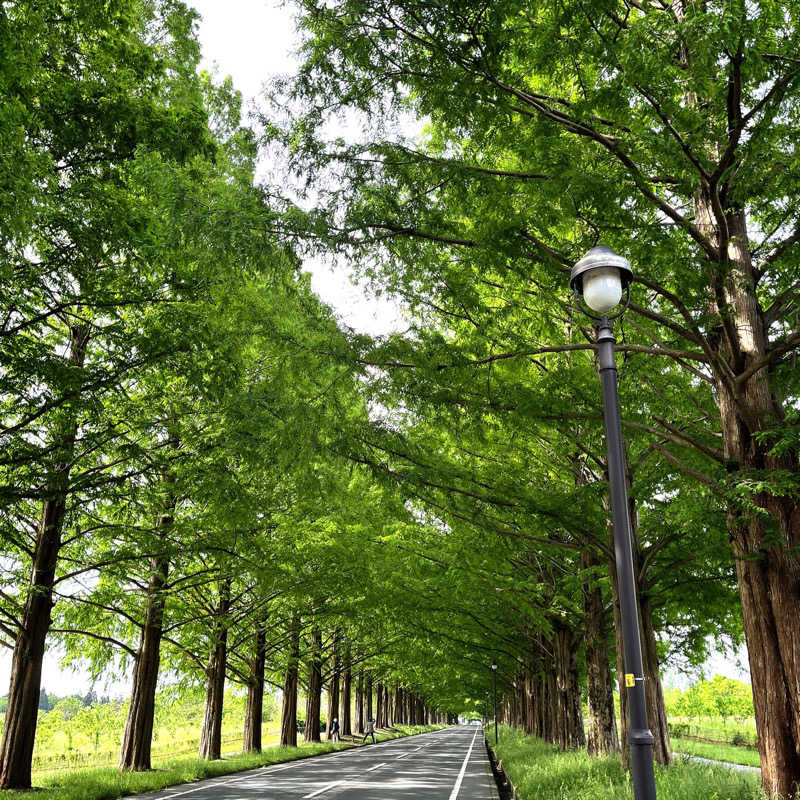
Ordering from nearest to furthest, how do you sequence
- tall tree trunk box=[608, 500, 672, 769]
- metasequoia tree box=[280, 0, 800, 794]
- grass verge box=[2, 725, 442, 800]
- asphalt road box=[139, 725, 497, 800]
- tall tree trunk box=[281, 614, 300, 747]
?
metasequoia tree box=[280, 0, 800, 794], tall tree trunk box=[608, 500, 672, 769], grass verge box=[2, 725, 442, 800], asphalt road box=[139, 725, 497, 800], tall tree trunk box=[281, 614, 300, 747]

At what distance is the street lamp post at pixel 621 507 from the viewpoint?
13.3 ft

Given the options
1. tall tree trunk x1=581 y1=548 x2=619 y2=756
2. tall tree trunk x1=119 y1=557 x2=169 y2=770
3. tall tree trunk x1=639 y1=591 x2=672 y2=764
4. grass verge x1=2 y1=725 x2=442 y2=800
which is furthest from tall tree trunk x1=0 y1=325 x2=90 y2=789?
tall tree trunk x1=639 y1=591 x2=672 y2=764

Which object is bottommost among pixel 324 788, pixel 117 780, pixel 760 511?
pixel 324 788

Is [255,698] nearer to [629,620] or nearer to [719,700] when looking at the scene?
[629,620]

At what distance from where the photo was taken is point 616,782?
30.7ft

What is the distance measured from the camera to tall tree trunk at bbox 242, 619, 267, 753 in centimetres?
2567

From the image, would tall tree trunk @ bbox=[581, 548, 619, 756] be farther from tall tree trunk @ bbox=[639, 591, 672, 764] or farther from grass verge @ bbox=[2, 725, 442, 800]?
grass verge @ bbox=[2, 725, 442, 800]

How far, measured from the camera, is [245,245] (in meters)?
6.28

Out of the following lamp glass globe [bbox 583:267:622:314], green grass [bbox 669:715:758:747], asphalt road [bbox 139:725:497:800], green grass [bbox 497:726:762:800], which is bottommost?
green grass [bbox 669:715:758:747]

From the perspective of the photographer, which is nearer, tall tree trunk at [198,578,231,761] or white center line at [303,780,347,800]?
white center line at [303,780,347,800]

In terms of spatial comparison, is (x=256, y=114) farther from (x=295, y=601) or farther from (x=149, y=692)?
(x=295, y=601)

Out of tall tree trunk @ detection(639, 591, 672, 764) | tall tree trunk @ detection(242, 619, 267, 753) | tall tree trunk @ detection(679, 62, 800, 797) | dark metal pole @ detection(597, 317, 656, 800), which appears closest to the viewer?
dark metal pole @ detection(597, 317, 656, 800)

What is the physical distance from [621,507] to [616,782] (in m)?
6.99

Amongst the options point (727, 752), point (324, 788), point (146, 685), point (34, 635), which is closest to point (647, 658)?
point (324, 788)
